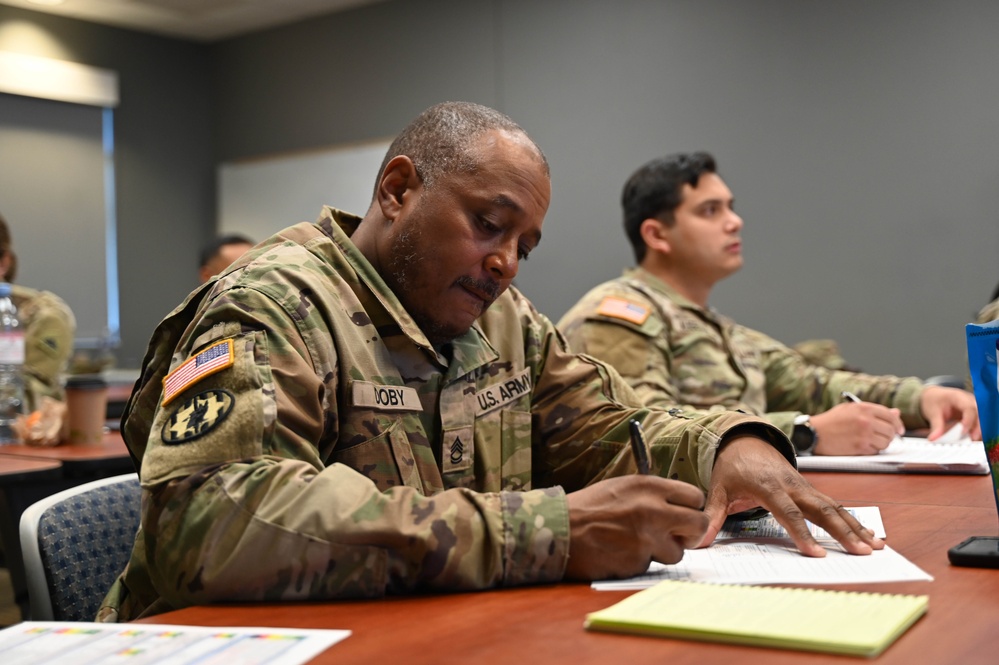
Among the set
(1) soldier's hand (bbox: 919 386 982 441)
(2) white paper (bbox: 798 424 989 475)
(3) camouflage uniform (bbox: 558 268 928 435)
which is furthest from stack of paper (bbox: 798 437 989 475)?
(3) camouflage uniform (bbox: 558 268 928 435)

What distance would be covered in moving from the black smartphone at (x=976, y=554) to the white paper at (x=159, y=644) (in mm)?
658

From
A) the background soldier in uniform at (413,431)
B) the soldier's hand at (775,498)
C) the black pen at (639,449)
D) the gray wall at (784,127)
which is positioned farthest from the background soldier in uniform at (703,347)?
the gray wall at (784,127)

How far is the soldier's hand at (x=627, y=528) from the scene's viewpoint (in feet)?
3.34

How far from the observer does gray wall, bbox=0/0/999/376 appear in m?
4.55

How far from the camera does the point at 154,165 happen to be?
23.1 ft

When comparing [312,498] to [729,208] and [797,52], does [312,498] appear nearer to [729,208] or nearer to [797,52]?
[729,208]

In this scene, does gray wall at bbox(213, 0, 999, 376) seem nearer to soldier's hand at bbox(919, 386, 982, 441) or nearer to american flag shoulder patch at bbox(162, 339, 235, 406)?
soldier's hand at bbox(919, 386, 982, 441)

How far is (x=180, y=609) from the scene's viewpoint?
994 millimetres

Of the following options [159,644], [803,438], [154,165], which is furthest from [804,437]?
[154,165]

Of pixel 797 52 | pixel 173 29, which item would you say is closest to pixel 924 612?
pixel 797 52

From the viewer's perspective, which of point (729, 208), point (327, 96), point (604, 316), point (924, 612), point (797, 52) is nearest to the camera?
point (924, 612)

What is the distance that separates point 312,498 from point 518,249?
588mm

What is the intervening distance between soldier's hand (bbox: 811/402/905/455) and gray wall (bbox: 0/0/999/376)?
2677 millimetres

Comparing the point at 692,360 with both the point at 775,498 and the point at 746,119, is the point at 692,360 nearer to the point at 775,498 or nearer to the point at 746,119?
the point at 775,498
